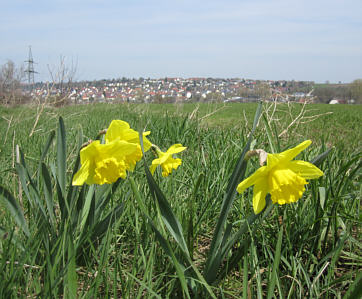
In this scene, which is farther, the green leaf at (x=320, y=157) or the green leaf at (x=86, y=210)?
the green leaf at (x=86, y=210)

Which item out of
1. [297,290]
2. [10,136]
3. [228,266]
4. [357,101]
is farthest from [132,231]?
[357,101]

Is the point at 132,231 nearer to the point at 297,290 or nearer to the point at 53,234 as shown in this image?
the point at 53,234

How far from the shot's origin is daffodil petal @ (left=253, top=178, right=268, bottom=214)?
833 mm

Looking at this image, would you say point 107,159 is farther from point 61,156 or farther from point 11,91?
point 11,91

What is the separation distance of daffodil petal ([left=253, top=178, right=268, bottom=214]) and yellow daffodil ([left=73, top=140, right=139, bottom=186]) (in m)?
0.34

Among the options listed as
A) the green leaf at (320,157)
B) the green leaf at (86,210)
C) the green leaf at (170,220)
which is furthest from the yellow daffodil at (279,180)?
the green leaf at (86,210)

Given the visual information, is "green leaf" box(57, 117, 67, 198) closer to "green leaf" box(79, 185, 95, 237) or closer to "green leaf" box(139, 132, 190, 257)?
"green leaf" box(79, 185, 95, 237)

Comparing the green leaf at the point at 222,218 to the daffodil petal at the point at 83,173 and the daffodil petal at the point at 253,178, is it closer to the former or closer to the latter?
the daffodil petal at the point at 253,178

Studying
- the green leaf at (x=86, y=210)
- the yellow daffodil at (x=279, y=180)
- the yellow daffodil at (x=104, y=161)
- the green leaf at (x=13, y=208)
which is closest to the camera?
the yellow daffodil at (x=279, y=180)

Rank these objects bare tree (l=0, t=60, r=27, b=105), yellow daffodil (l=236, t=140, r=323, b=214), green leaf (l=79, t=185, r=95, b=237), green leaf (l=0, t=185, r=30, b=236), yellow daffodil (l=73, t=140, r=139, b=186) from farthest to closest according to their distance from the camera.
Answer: bare tree (l=0, t=60, r=27, b=105) < green leaf (l=79, t=185, r=95, b=237) < green leaf (l=0, t=185, r=30, b=236) < yellow daffodil (l=73, t=140, r=139, b=186) < yellow daffodil (l=236, t=140, r=323, b=214)

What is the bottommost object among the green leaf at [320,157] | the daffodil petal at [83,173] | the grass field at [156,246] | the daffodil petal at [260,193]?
the grass field at [156,246]

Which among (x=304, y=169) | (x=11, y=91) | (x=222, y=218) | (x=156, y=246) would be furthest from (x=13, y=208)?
(x=11, y=91)

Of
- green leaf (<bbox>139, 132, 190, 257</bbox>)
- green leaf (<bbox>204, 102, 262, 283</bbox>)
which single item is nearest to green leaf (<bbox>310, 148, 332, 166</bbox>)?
green leaf (<bbox>204, 102, 262, 283</bbox>)

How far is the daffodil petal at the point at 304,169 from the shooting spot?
852 mm
